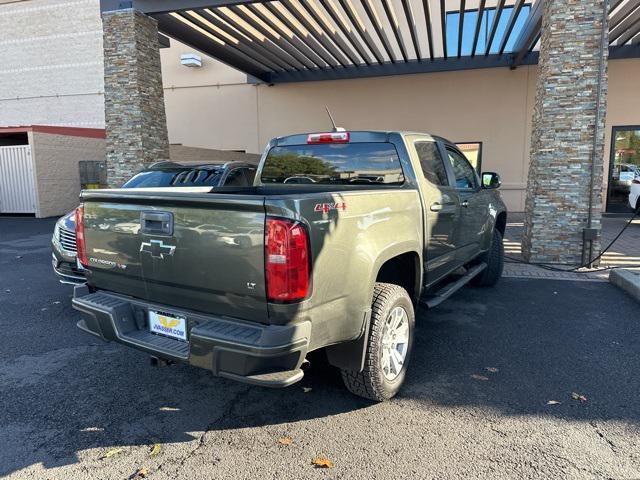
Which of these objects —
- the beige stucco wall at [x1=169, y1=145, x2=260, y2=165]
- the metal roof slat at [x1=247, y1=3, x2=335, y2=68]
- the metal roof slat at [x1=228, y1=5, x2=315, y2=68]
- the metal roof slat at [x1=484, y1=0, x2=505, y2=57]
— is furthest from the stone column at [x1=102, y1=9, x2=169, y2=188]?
the metal roof slat at [x1=484, y1=0, x2=505, y2=57]

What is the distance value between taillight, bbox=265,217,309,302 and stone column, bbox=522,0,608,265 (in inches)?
256

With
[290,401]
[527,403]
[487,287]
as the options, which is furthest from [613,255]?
[290,401]

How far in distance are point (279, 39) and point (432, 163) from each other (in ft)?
30.2

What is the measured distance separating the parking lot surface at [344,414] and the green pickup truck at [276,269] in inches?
16.9

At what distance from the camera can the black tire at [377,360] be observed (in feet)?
10.1

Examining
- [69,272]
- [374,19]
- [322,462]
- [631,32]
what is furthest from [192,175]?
[631,32]

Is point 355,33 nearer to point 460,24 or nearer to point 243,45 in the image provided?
point 460,24

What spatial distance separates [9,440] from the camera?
9.45 feet

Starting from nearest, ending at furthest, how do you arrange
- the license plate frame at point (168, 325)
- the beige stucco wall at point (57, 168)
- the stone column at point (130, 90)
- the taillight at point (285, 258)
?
the taillight at point (285, 258) < the license plate frame at point (168, 325) < the stone column at point (130, 90) < the beige stucco wall at point (57, 168)

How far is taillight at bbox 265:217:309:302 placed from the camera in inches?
95.7

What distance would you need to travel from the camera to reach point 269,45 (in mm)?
12625

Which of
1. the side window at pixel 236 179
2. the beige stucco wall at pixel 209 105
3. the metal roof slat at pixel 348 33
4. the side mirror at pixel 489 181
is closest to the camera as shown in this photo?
A: the side mirror at pixel 489 181

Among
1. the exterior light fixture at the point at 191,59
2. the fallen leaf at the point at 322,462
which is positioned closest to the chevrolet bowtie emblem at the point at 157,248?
the fallen leaf at the point at 322,462

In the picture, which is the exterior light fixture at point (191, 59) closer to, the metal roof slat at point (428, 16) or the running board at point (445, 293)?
the metal roof slat at point (428, 16)
